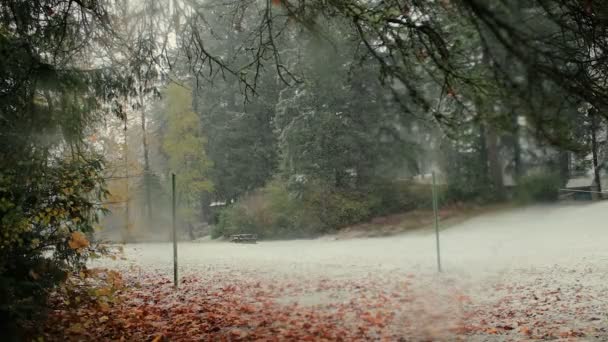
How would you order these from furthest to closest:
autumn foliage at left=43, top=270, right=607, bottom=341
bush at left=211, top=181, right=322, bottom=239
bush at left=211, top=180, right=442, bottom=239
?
bush at left=211, top=181, right=322, bottom=239 → bush at left=211, top=180, right=442, bottom=239 → autumn foliage at left=43, top=270, right=607, bottom=341

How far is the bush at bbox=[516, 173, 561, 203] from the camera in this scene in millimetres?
8454

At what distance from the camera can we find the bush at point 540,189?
27.7 ft

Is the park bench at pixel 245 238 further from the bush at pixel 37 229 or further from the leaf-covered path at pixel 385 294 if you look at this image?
the bush at pixel 37 229

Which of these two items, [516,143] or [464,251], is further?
[464,251]

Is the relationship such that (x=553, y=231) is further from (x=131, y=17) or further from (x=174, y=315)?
(x=131, y=17)

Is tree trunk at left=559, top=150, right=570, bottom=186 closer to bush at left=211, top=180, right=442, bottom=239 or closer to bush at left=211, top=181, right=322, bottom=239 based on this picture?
bush at left=211, top=180, right=442, bottom=239

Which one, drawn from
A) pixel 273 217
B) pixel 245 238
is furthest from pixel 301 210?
pixel 245 238

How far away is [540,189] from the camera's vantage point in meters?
9.89

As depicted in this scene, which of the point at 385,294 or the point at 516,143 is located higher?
the point at 516,143

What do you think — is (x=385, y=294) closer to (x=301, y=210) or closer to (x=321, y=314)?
(x=321, y=314)

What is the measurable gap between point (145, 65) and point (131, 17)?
770 mm

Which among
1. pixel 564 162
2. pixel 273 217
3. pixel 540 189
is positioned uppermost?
pixel 564 162

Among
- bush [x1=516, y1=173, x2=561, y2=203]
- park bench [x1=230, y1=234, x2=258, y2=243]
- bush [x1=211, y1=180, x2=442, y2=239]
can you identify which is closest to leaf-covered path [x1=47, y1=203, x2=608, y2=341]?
bush [x1=516, y1=173, x2=561, y2=203]

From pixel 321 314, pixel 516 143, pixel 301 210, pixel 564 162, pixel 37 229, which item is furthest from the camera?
pixel 301 210
